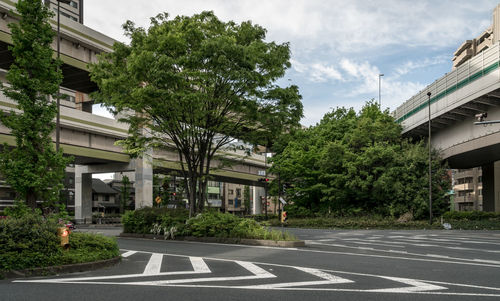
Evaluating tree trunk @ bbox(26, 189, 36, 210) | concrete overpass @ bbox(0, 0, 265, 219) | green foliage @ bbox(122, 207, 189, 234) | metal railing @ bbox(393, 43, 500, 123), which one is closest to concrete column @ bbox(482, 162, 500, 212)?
metal railing @ bbox(393, 43, 500, 123)

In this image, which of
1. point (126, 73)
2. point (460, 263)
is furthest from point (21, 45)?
point (460, 263)

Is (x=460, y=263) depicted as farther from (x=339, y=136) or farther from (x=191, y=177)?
(x=339, y=136)

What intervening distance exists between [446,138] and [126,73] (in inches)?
1075

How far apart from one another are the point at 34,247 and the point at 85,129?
1123 inches

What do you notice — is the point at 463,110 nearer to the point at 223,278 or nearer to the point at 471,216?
the point at 471,216

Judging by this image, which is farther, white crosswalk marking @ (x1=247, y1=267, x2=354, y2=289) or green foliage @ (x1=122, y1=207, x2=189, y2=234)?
green foliage @ (x1=122, y1=207, x2=189, y2=234)

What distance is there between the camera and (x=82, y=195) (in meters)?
47.6

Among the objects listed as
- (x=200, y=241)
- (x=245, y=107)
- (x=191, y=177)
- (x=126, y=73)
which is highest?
(x=126, y=73)

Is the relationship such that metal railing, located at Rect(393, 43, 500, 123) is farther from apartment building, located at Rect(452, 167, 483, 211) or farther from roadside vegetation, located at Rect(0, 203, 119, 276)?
apartment building, located at Rect(452, 167, 483, 211)

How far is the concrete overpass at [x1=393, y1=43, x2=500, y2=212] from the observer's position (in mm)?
28203

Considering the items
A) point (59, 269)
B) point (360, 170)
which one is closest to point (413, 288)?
point (59, 269)

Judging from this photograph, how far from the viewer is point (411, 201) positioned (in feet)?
130

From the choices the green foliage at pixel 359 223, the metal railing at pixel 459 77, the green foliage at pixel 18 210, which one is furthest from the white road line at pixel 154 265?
the metal railing at pixel 459 77

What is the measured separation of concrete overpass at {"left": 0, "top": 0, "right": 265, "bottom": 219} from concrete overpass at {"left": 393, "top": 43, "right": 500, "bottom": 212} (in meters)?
15.2
